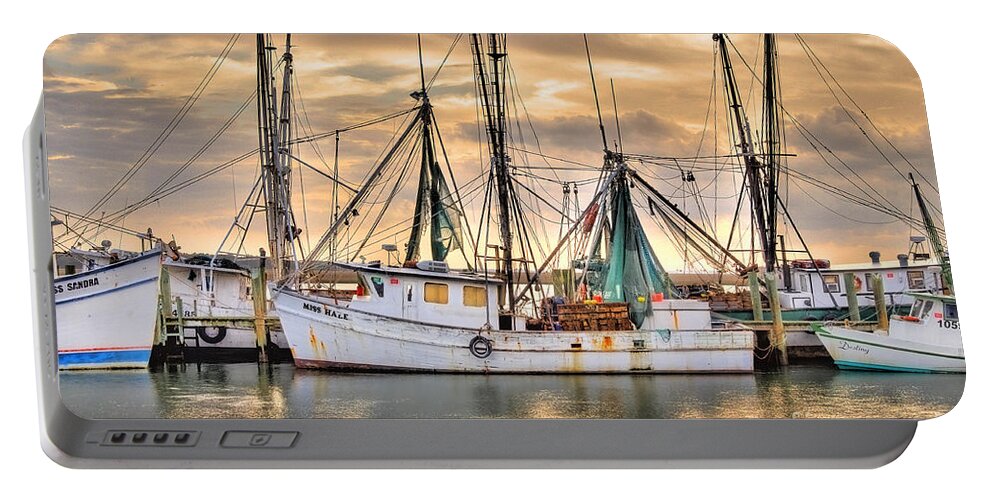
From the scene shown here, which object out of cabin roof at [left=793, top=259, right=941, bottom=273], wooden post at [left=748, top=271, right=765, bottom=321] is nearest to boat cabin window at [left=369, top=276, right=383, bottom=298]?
wooden post at [left=748, top=271, right=765, bottom=321]

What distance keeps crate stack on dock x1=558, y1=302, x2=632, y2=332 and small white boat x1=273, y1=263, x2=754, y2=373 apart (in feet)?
0.07

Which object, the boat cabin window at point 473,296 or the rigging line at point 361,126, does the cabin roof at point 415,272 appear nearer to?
the boat cabin window at point 473,296

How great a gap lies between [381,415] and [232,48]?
49.4 inches

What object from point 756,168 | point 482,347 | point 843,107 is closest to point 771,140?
point 756,168

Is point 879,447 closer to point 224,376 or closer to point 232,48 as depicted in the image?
point 224,376

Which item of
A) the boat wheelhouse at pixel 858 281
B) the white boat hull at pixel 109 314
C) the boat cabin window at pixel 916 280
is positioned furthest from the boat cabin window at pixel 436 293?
the boat cabin window at pixel 916 280

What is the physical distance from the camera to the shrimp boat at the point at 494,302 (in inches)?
155

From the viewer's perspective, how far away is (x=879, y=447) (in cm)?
411

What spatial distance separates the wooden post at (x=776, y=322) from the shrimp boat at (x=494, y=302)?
77mm

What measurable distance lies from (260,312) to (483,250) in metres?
0.74

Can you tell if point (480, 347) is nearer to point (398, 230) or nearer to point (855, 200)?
point (398, 230)

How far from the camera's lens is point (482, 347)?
3.97 m

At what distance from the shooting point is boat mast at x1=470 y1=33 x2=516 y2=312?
13.0ft

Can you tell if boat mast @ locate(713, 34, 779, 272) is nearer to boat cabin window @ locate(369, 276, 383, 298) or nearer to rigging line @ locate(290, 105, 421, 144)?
rigging line @ locate(290, 105, 421, 144)
